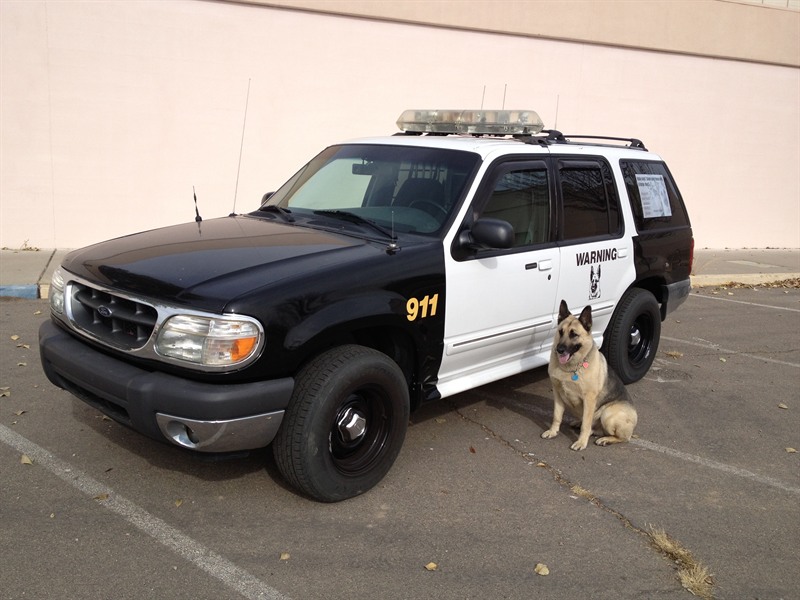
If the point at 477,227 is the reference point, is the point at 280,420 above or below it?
below

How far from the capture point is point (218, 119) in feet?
34.9

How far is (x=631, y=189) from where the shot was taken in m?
5.88

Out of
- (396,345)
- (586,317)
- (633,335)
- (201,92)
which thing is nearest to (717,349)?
(633,335)

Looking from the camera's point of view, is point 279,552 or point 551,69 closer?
point 279,552

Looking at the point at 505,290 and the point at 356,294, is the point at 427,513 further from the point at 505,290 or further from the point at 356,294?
the point at 505,290

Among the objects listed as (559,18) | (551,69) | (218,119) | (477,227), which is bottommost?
(477,227)

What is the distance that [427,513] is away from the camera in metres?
3.82

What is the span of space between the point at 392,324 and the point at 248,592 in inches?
59.9

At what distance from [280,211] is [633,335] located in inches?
125

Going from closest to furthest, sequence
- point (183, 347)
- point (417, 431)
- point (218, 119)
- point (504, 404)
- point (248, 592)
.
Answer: point (248, 592) < point (183, 347) < point (417, 431) < point (504, 404) < point (218, 119)

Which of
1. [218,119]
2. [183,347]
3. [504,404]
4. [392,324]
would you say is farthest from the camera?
[218,119]

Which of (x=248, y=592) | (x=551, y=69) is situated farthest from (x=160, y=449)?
(x=551, y=69)

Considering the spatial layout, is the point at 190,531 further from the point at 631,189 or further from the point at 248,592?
the point at 631,189

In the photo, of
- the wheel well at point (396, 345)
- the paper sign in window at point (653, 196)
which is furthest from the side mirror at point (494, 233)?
the paper sign in window at point (653, 196)
